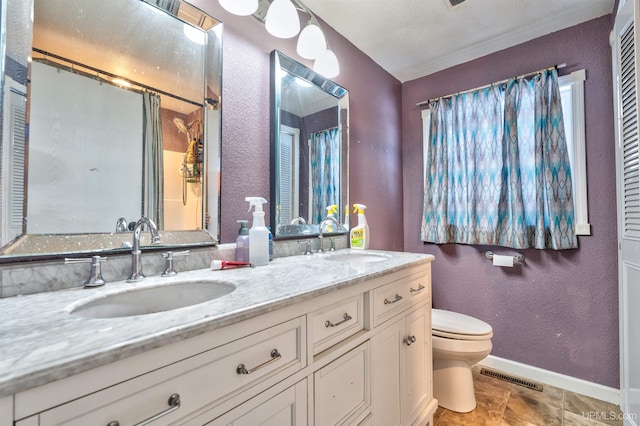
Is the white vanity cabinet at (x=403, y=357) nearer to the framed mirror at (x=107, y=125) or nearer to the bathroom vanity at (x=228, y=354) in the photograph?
the bathroom vanity at (x=228, y=354)

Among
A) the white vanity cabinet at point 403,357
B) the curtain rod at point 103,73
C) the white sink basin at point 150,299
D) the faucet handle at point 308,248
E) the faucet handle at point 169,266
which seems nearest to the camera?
the white sink basin at point 150,299

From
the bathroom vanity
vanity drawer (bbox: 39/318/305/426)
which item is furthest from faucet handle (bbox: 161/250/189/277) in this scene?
vanity drawer (bbox: 39/318/305/426)

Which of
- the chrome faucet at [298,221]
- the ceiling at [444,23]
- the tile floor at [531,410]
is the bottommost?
the tile floor at [531,410]

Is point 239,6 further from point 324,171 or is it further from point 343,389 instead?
point 343,389

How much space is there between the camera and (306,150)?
5.32ft

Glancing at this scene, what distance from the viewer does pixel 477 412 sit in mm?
1601

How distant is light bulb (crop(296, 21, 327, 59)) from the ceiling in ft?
0.71

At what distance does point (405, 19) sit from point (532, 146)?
1.17 metres

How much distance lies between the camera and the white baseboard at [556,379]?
167 cm

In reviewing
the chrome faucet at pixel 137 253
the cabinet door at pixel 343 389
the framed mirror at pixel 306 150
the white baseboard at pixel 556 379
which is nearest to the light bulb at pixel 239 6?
the framed mirror at pixel 306 150

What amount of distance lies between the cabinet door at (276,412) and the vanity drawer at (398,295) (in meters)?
0.41

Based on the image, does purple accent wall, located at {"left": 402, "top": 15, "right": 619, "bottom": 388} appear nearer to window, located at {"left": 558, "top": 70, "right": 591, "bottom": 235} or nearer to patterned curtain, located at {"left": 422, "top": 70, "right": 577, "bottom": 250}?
window, located at {"left": 558, "top": 70, "right": 591, "bottom": 235}

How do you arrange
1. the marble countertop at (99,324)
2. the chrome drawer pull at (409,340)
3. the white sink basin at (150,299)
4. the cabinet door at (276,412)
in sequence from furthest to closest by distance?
the chrome drawer pull at (409,340) → the white sink basin at (150,299) → the cabinet door at (276,412) → the marble countertop at (99,324)

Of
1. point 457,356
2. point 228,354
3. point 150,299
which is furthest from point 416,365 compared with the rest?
point 150,299
